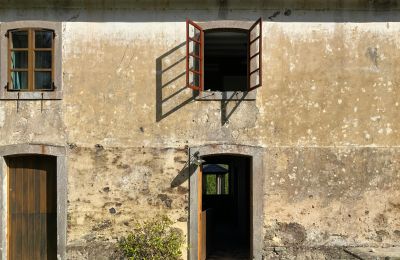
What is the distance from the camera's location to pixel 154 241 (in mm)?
7668

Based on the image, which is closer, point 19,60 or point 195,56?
point 195,56

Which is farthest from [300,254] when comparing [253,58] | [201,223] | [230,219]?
[230,219]

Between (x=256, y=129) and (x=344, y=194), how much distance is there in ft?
6.92

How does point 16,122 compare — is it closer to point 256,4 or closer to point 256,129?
point 256,129

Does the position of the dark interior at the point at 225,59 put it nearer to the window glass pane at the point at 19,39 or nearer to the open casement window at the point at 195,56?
the open casement window at the point at 195,56

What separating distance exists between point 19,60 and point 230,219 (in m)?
9.45

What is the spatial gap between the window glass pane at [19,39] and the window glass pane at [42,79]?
2.05ft

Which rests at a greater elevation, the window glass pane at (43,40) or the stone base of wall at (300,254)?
the window glass pane at (43,40)

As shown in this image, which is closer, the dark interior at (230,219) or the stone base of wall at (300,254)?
the stone base of wall at (300,254)

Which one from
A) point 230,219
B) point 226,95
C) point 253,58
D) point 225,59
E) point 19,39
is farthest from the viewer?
point 230,219

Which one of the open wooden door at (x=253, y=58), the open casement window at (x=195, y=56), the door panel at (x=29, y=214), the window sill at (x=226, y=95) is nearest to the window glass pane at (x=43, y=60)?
the door panel at (x=29, y=214)

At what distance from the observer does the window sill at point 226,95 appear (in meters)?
8.06

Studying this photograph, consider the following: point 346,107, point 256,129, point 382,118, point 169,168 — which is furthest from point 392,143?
point 169,168

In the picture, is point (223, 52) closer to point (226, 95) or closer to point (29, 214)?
point (226, 95)
